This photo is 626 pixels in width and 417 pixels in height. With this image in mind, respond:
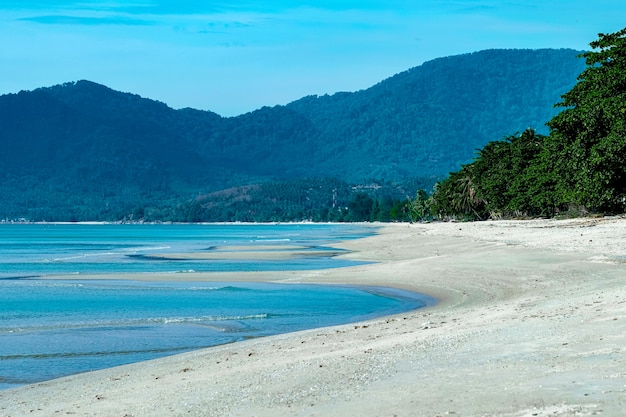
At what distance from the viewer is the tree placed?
1722 inches

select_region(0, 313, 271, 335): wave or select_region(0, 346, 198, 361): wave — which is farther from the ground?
select_region(0, 346, 198, 361): wave

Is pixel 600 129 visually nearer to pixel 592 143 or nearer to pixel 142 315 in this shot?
pixel 592 143

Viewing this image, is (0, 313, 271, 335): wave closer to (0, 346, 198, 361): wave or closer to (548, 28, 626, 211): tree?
(0, 346, 198, 361): wave

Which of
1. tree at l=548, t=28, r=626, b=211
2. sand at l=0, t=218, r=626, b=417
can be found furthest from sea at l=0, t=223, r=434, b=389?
tree at l=548, t=28, r=626, b=211

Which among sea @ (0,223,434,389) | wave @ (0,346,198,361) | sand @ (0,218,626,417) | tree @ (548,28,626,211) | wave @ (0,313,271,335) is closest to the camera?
sand @ (0,218,626,417)

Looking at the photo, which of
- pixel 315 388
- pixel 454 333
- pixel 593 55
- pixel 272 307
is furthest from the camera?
pixel 593 55

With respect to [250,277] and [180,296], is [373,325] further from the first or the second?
[250,277]

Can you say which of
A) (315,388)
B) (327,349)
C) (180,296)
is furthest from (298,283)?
(315,388)

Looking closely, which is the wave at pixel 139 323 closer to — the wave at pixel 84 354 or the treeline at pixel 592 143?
the wave at pixel 84 354

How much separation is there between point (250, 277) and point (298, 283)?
454 centimetres

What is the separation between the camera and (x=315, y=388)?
10945 mm

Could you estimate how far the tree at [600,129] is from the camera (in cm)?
4375

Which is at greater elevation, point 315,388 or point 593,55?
point 593,55

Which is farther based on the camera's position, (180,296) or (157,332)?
(180,296)
